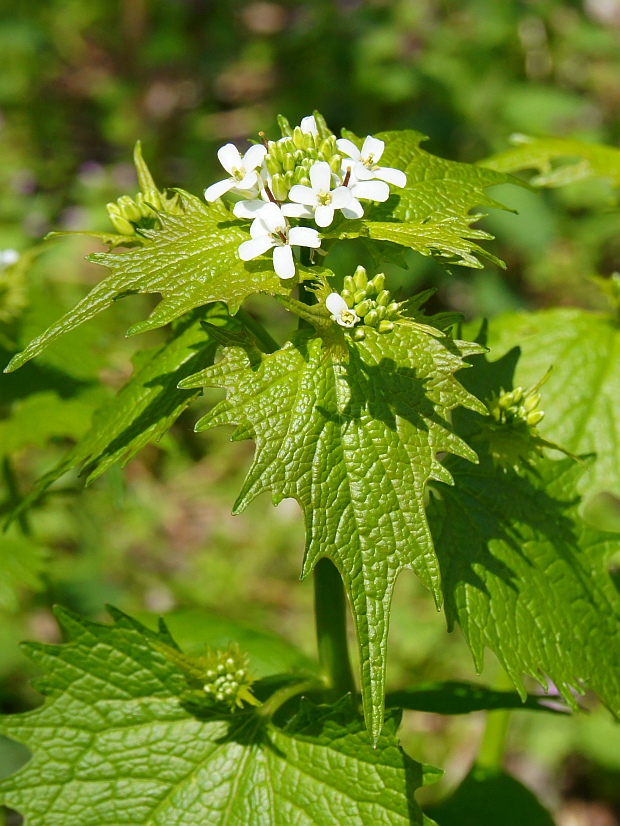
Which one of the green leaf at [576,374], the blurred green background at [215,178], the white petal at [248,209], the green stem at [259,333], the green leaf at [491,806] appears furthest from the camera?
the blurred green background at [215,178]

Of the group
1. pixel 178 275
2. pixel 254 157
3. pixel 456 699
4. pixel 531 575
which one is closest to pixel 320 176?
pixel 254 157

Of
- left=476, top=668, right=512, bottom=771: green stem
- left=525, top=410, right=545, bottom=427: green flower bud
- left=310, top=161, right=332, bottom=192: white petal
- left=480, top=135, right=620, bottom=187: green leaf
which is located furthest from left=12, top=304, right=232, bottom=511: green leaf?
left=476, top=668, right=512, bottom=771: green stem

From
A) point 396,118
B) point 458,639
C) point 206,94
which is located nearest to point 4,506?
point 458,639

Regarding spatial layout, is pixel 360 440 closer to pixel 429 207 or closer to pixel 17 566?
pixel 429 207

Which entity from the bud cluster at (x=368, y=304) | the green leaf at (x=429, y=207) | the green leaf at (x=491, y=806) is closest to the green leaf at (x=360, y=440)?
the bud cluster at (x=368, y=304)

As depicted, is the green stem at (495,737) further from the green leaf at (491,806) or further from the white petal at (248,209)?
the white petal at (248,209)

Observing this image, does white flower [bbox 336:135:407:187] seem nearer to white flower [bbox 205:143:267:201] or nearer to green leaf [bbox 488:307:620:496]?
white flower [bbox 205:143:267:201]
